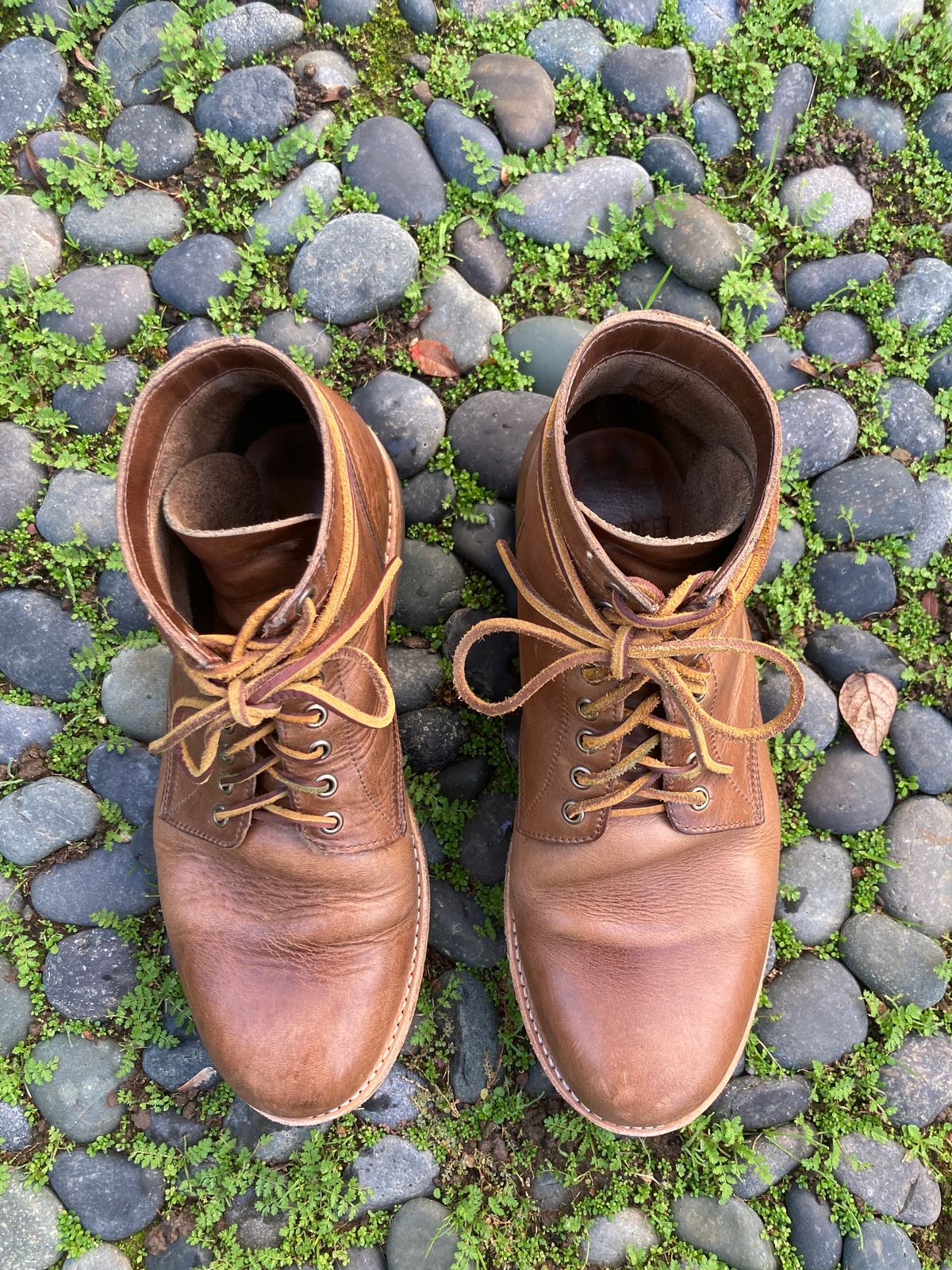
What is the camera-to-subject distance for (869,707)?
2.93 meters

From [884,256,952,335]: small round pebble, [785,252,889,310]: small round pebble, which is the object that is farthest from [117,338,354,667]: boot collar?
[884,256,952,335]: small round pebble

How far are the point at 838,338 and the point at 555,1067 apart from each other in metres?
2.66

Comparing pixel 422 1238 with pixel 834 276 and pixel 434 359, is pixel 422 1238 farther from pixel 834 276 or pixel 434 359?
pixel 834 276

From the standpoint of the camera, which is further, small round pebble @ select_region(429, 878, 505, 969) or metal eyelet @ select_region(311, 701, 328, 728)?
small round pebble @ select_region(429, 878, 505, 969)

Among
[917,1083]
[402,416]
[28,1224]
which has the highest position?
[402,416]

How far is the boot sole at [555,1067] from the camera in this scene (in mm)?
2355

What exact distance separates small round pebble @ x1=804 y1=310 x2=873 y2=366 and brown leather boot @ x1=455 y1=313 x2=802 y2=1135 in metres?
0.93

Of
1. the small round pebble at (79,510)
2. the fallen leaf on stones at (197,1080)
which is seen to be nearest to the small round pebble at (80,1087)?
the fallen leaf on stones at (197,1080)

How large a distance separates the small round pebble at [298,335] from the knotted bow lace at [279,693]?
2.63 feet

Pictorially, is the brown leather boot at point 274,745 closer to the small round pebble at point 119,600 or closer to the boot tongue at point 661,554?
the small round pebble at point 119,600

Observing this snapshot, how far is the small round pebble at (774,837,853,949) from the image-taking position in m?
2.87

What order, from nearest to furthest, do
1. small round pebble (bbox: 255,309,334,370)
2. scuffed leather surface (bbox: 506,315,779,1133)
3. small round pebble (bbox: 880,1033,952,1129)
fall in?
scuffed leather surface (bbox: 506,315,779,1133) < small round pebble (bbox: 880,1033,952,1129) < small round pebble (bbox: 255,309,334,370)

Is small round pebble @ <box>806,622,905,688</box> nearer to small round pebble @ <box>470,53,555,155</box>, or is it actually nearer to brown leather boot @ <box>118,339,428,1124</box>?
brown leather boot @ <box>118,339,428,1124</box>

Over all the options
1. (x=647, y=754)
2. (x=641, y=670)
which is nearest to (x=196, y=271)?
(x=641, y=670)
